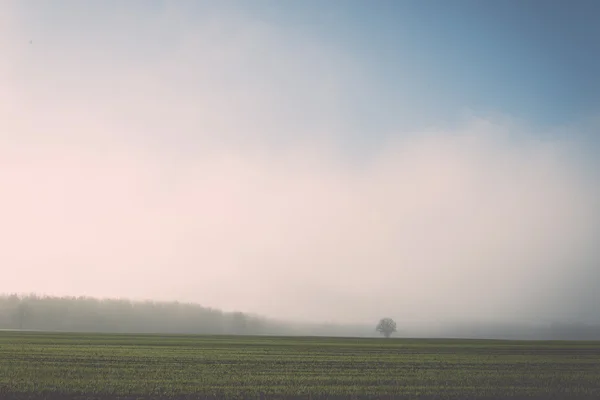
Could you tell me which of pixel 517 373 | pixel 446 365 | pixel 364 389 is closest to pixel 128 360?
pixel 364 389

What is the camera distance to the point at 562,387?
2809 centimetres

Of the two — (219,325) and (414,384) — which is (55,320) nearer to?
(219,325)

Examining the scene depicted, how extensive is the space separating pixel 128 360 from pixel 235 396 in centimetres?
1947

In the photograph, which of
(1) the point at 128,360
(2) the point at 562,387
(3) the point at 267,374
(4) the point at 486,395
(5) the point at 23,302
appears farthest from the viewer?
(5) the point at 23,302

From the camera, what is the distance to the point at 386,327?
527 ft

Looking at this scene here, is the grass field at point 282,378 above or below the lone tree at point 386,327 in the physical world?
above

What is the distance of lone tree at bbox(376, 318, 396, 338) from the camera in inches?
6304

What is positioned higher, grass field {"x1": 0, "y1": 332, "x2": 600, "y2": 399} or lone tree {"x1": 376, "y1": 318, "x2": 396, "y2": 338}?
grass field {"x1": 0, "y1": 332, "x2": 600, "y2": 399}

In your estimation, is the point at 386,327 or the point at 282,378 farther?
the point at 386,327

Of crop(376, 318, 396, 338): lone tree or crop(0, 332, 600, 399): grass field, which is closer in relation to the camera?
crop(0, 332, 600, 399): grass field

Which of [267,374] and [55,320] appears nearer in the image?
[267,374]

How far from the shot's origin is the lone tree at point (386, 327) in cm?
16012

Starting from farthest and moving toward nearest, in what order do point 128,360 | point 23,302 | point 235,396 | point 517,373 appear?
point 23,302, point 128,360, point 517,373, point 235,396

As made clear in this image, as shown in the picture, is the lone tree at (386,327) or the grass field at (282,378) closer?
the grass field at (282,378)
